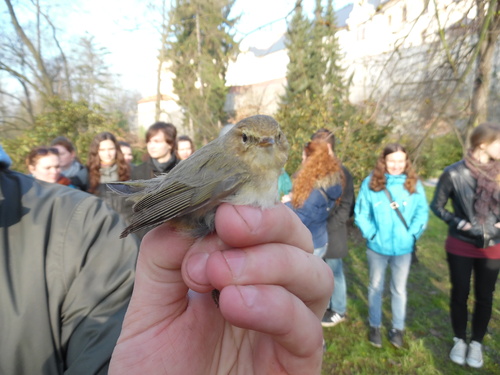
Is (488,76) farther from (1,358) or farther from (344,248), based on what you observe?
(1,358)

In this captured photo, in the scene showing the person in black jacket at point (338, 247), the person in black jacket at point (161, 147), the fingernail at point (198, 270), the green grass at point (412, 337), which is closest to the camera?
the fingernail at point (198, 270)

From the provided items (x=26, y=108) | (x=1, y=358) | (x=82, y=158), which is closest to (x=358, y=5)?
(x=1, y=358)

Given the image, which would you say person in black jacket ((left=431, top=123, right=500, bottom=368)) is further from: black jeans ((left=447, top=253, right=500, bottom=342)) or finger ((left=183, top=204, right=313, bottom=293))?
finger ((left=183, top=204, right=313, bottom=293))

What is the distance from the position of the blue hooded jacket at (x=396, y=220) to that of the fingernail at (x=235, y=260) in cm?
317

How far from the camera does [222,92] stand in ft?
64.3

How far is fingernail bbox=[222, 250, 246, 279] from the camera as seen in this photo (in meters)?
1.16

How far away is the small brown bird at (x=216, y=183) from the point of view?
52.0 inches

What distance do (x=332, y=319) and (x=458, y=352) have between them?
1445mm

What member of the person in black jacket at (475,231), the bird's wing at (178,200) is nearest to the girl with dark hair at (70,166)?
the bird's wing at (178,200)

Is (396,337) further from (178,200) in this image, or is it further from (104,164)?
(104,164)

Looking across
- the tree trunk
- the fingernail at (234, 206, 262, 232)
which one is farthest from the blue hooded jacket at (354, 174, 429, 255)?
the fingernail at (234, 206, 262, 232)

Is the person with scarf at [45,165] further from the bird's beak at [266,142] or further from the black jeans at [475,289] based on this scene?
the black jeans at [475,289]

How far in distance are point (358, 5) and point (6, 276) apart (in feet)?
11.8

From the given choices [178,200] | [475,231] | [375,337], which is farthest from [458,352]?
[178,200]
